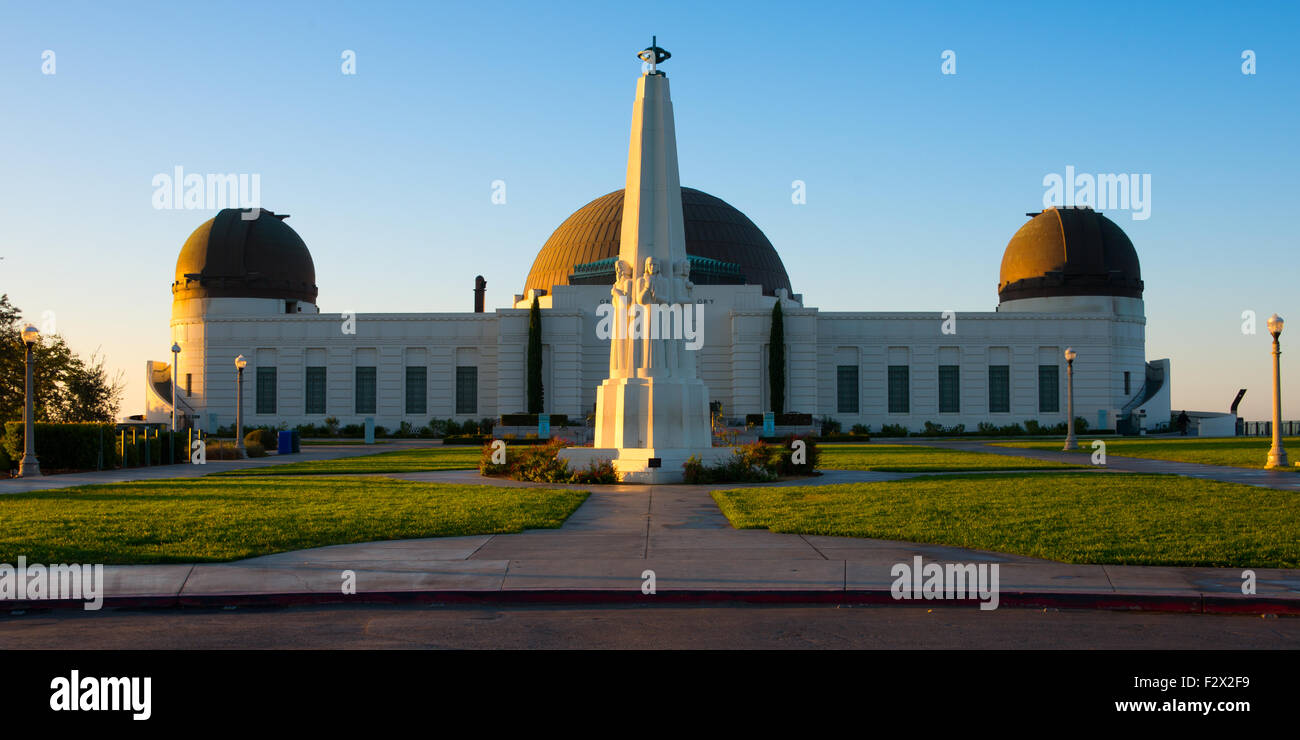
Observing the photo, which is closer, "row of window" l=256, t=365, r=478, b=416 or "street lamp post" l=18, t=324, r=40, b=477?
"street lamp post" l=18, t=324, r=40, b=477

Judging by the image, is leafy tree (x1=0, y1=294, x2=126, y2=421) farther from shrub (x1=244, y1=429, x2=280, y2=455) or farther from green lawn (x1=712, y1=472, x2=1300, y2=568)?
green lawn (x1=712, y1=472, x2=1300, y2=568)

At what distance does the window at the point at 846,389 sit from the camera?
57312 millimetres

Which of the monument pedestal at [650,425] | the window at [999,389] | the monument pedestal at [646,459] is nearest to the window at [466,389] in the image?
the window at [999,389]

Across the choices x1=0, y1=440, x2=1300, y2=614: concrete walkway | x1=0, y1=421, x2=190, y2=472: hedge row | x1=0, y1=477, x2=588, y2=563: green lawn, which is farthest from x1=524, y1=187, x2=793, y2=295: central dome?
x1=0, y1=440, x2=1300, y2=614: concrete walkway

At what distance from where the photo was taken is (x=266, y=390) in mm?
57719

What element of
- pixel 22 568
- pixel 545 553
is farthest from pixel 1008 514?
pixel 22 568

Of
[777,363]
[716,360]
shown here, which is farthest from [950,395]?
[716,360]

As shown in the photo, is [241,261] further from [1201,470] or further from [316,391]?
[1201,470]

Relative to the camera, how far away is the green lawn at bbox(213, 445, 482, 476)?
27.4m

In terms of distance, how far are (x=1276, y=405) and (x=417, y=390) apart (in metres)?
42.2

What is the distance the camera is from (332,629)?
27.2 ft

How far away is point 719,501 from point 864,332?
4062 centimetres

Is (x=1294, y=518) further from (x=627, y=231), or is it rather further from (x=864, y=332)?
(x=864, y=332)

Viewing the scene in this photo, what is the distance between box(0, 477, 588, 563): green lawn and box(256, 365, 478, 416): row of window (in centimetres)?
3448
